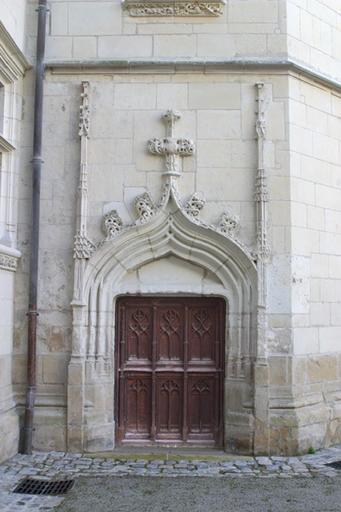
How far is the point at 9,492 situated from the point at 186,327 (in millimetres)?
2469

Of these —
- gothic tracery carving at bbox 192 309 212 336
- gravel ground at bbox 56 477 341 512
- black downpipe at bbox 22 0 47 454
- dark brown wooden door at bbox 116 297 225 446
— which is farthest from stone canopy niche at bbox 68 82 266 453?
gravel ground at bbox 56 477 341 512

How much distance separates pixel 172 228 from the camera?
622cm

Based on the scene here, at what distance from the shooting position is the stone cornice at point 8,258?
5.80 metres

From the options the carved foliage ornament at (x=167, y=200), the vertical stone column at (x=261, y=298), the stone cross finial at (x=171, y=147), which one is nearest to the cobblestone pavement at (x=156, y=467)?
the vertical stone column at (x=261, y=298)

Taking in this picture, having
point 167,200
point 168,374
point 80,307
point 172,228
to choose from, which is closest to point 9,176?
point 80,307

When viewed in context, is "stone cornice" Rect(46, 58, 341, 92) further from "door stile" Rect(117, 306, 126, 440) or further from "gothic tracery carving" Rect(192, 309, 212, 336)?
"door stile" Rect(117, 306, 126, 440)

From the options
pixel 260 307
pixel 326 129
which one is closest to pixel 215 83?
pixel 326 129

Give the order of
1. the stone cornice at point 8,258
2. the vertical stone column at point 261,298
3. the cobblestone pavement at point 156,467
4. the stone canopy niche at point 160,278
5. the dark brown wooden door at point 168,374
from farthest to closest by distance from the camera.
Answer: the dark brown wooden door at point 168,374, the stone canopy niche at point 160,278, the vertical stone column at point 261,298, the stone cornice at point 8,258, the cobblestone pavement at point 156,467

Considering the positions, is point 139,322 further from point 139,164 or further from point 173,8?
point 173,8

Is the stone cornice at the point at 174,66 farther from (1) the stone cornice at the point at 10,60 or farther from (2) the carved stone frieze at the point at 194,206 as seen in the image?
(2) the carved stone frieze at the point at 194,206

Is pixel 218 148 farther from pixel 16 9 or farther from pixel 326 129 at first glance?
pixel 16 9

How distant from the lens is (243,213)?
20.5 feet

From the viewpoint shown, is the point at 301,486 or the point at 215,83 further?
the point at 215,83

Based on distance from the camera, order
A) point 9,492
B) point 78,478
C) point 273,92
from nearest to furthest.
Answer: point 9,492 → point 78,478 → point 273,92
